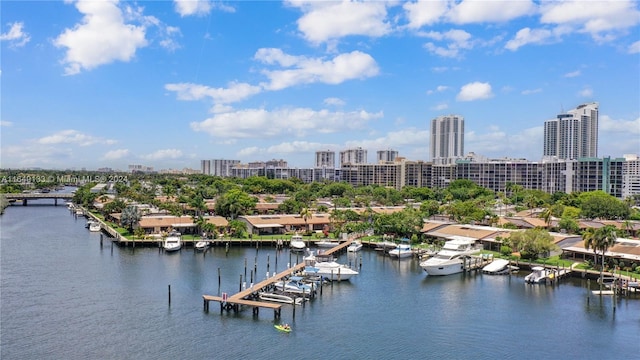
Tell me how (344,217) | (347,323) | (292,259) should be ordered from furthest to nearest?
(344,217) → (292,259) → (347,323)

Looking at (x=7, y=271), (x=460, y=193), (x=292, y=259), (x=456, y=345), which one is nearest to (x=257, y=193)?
(x=460, y=193)

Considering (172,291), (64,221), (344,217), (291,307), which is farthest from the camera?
(64,221)

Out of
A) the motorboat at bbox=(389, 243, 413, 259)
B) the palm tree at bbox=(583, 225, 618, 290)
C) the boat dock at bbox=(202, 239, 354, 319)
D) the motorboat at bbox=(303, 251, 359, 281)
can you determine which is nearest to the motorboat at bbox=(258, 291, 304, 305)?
the boat dock at bbox=(202, 239, 354, 319)

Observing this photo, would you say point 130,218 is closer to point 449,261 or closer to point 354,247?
point 354,247

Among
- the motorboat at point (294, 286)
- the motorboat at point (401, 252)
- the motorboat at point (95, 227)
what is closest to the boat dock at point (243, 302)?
the motorboat at point (294, 286)

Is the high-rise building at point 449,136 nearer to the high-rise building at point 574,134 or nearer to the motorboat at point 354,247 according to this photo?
the high-rise building at point 574,134

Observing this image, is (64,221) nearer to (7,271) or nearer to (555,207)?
(7,271)

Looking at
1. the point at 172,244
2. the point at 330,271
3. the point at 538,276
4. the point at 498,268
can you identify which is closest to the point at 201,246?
the point at 172,244
